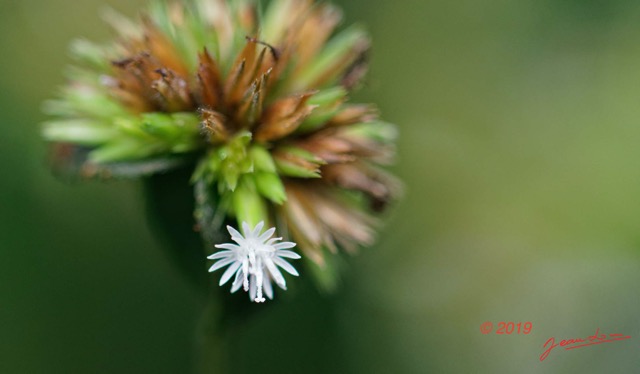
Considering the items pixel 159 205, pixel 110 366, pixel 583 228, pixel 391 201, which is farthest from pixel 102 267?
pixel 583 228

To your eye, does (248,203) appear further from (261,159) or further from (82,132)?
(82,132)

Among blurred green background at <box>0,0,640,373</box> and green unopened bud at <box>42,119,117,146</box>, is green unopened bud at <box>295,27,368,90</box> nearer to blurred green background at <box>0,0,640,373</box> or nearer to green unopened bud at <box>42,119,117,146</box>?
green unopened bud at <box>42,119,117,146</box>

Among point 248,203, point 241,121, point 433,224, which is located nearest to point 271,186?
point 248,203

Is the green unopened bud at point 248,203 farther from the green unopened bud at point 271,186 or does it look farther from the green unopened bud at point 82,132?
the green unopened bud at point 82,132

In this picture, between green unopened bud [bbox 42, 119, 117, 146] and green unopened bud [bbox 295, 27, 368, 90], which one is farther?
green unopened bud [bbox 295, 27, 368, 90]

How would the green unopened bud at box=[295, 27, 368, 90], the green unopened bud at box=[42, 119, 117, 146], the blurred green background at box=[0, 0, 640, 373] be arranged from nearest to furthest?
1. the green unopened bud at box=[42, 119, 117, 146]
2. the green unopened bud at box=[295, 27, 368, 90]
3. the blurred green background at box=[0, 0, 640, 373]

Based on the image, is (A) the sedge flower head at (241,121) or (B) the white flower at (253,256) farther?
(A) the sedge flower head at (241,121)

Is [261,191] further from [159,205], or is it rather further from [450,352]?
[450,352]

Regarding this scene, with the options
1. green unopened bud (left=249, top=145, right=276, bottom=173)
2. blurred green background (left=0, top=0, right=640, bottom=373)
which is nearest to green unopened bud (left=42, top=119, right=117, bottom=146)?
green unopened bud (left=249, top=145, right=276, bottom=173)

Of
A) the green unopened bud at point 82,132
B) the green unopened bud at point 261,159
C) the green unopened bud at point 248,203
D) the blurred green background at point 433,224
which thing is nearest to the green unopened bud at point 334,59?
the green unopened bud at point 261,159
